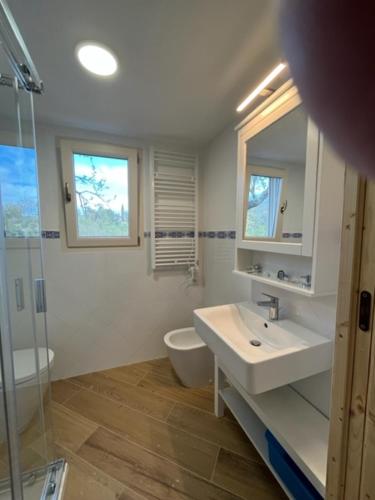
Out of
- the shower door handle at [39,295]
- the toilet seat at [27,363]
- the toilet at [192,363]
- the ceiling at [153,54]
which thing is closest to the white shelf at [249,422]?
the toilet at [192,363]

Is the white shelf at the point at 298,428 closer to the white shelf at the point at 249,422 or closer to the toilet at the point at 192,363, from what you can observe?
the white shelf at the point at 249,422

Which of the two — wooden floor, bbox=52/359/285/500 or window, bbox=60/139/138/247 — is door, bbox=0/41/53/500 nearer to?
wooden floor, bbox=52/359/285/500

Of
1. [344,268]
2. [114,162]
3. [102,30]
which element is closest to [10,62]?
[102,30]

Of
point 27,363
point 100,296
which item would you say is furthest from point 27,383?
point 100,296

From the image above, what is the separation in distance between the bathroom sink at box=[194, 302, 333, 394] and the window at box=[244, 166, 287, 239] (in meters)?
Result: 0.49

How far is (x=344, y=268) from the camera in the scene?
0.62 meters

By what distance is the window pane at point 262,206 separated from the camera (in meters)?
1.22

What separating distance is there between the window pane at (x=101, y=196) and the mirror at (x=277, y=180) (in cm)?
115

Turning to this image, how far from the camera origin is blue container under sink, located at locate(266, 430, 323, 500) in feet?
2.92

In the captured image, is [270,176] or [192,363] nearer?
[270,176]

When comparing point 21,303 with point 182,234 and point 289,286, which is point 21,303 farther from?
point 289,286

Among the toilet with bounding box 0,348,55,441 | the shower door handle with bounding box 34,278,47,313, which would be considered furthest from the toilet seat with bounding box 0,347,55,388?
the shower door handle with bounding box 34,278,47,313

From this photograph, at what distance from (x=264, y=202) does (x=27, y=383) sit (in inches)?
70.0

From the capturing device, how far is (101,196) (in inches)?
76.4
